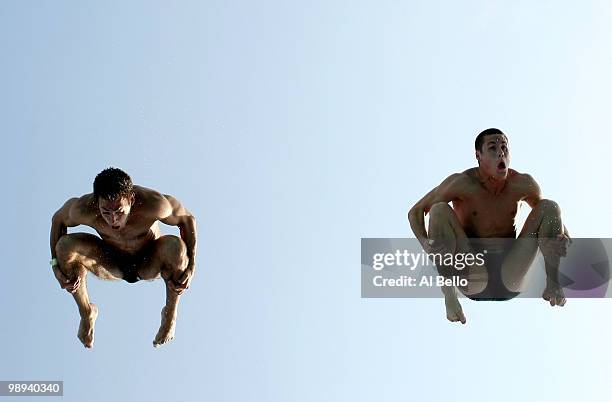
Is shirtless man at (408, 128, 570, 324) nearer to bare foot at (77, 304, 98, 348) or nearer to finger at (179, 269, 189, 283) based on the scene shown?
finger at (179, 269, 189, 283)

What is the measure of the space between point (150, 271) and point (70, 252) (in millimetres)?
1107

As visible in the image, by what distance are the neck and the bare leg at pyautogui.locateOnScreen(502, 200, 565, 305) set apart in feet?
2.30

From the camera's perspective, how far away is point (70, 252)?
1253 centimetres

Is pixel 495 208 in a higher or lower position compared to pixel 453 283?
higher

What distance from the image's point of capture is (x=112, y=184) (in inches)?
475

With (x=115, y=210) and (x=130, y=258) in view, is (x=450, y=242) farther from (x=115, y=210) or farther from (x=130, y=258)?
(x=130, y=258)

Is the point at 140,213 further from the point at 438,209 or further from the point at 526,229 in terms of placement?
the point at 526,229

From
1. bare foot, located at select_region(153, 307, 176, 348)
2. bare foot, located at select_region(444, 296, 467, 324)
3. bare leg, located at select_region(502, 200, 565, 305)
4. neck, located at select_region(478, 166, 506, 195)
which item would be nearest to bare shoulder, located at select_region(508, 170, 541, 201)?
neck, located at select_region(478, 166, 506, 195)

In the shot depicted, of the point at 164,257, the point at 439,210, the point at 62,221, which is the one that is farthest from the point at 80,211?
the point at 439,210

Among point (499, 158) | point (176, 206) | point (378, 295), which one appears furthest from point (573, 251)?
point (176, 206)

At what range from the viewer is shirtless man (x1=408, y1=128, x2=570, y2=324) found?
471 inches

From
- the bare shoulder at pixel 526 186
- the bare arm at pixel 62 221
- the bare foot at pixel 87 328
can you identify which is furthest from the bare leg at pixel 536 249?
the bare arm at pixel 62 221

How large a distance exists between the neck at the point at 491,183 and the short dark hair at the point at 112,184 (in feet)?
15.1

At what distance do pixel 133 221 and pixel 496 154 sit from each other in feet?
15.7
